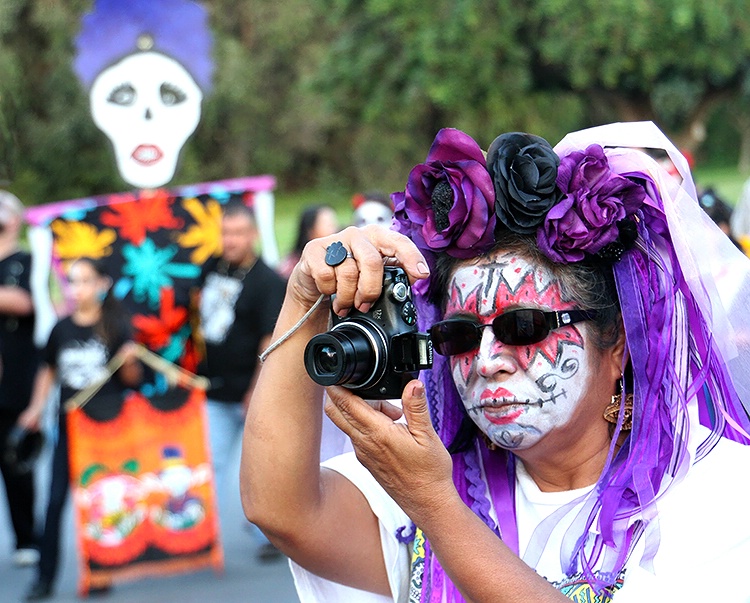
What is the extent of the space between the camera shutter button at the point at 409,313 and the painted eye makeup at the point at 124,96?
170 inches

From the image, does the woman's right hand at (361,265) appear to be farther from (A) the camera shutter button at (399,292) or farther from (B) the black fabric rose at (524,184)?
(B) the black fabric rose at (524,184)

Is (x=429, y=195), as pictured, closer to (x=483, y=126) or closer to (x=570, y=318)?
(x=570, y=318)

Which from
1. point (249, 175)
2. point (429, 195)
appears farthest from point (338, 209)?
point (429, 195)

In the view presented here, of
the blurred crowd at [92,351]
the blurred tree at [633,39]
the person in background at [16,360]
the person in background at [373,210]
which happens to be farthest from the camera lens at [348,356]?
the blurred tree at [633,39]

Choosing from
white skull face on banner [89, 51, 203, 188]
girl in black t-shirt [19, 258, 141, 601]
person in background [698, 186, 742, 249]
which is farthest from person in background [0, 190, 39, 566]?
Answer: person in background [698, 186, 742, 249]

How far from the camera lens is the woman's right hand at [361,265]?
1.88 meters

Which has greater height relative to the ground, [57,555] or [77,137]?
[77,137]

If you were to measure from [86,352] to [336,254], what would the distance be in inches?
166

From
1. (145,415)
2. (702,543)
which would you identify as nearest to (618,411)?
(702,543)

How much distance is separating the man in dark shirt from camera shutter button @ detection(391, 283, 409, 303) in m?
4.18

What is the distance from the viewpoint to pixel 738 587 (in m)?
1.84

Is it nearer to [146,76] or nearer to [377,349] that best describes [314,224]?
[146,76]

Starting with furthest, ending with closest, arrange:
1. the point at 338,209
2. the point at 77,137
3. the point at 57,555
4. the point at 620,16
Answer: the point at 338,209
the point at 77,137
the point at 620,16
the point at 57,555

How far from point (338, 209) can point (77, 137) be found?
641cm
